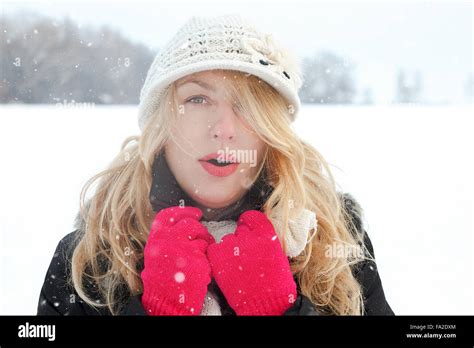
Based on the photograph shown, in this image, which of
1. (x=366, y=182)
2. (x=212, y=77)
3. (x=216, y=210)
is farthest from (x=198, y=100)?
(x=366, y=182)

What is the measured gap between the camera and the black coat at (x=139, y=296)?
1234 mm

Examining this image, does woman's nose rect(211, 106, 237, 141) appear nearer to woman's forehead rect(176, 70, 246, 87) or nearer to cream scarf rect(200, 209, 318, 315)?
woman's forehead rect(176, 70, 246, 87)

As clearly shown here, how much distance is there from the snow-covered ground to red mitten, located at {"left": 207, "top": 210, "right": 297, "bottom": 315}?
0.38 meters

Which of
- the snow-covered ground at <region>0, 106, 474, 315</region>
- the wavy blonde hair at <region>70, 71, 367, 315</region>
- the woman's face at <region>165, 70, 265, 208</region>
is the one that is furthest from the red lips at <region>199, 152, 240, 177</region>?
the snow-covered ground at <region>0, 106, 474, 315</region>

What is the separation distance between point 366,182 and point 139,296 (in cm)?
102

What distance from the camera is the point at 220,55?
1.12m

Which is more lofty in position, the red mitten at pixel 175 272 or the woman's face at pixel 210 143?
the woman's face at pixel 210 143

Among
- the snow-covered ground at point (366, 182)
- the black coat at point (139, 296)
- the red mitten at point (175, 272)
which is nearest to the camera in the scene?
the red mitten at point (175, 272)

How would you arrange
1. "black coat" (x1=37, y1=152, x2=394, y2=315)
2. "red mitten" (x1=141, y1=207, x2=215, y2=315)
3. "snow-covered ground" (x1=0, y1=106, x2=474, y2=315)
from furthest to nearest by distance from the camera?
"snow-covered ground" (x1=0, y1=106, x2=474, y2=315) < "black coat" (x1=37, y1=152, x2=394, y2=315) < "red mitten" (x1=141, y1=207, x2=215, y2=315)

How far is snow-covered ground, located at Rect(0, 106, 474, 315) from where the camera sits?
1.62 metres

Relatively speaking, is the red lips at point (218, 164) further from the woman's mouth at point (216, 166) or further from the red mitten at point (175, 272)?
the red mitten at point (175, 272)

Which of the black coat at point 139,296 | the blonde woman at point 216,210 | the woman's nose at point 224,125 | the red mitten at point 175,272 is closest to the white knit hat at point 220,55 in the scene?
the blonde woman at point 216,210

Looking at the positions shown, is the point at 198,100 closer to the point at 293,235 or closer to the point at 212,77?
the point at 212,77
